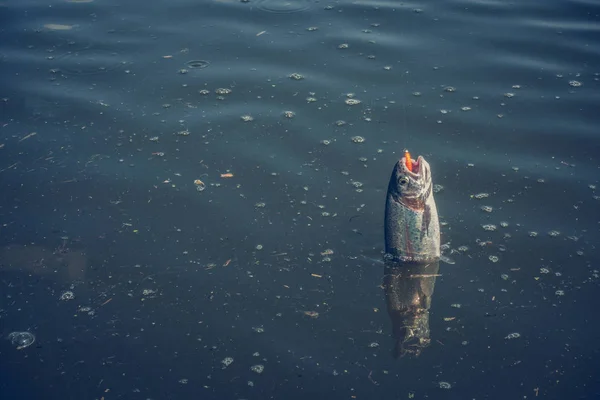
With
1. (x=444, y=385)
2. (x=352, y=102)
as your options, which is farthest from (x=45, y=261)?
(x=352, y=102)

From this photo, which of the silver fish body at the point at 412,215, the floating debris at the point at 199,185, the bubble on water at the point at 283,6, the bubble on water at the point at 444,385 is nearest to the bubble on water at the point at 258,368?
the bubble on water at the point at 444,385

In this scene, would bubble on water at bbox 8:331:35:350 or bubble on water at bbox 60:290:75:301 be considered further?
bubble on water at bbox 60:290:75:301

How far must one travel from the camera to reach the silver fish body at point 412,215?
5582 mm

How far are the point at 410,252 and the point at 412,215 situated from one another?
45 centimetres

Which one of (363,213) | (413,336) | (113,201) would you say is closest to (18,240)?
(113,201)

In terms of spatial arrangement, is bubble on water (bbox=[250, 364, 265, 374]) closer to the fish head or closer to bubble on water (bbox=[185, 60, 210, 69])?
the fish head

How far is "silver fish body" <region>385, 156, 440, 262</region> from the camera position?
220 inches

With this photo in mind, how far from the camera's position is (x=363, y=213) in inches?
264

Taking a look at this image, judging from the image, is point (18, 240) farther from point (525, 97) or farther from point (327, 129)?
point (525, 97)

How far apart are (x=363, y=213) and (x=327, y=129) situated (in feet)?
4.68

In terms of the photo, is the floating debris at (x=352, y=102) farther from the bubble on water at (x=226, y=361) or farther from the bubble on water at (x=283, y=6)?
Answer: the bubble on water at (x=226, y=361)

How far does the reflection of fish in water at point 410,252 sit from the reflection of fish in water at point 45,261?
8.66 ft

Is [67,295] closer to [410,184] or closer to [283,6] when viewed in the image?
[410,184]

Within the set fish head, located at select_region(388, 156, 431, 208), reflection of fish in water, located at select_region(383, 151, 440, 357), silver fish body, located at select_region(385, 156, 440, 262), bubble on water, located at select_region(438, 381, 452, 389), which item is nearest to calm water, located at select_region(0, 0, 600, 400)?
bubble on water, located at select_region(438, 381, 452, 389)
